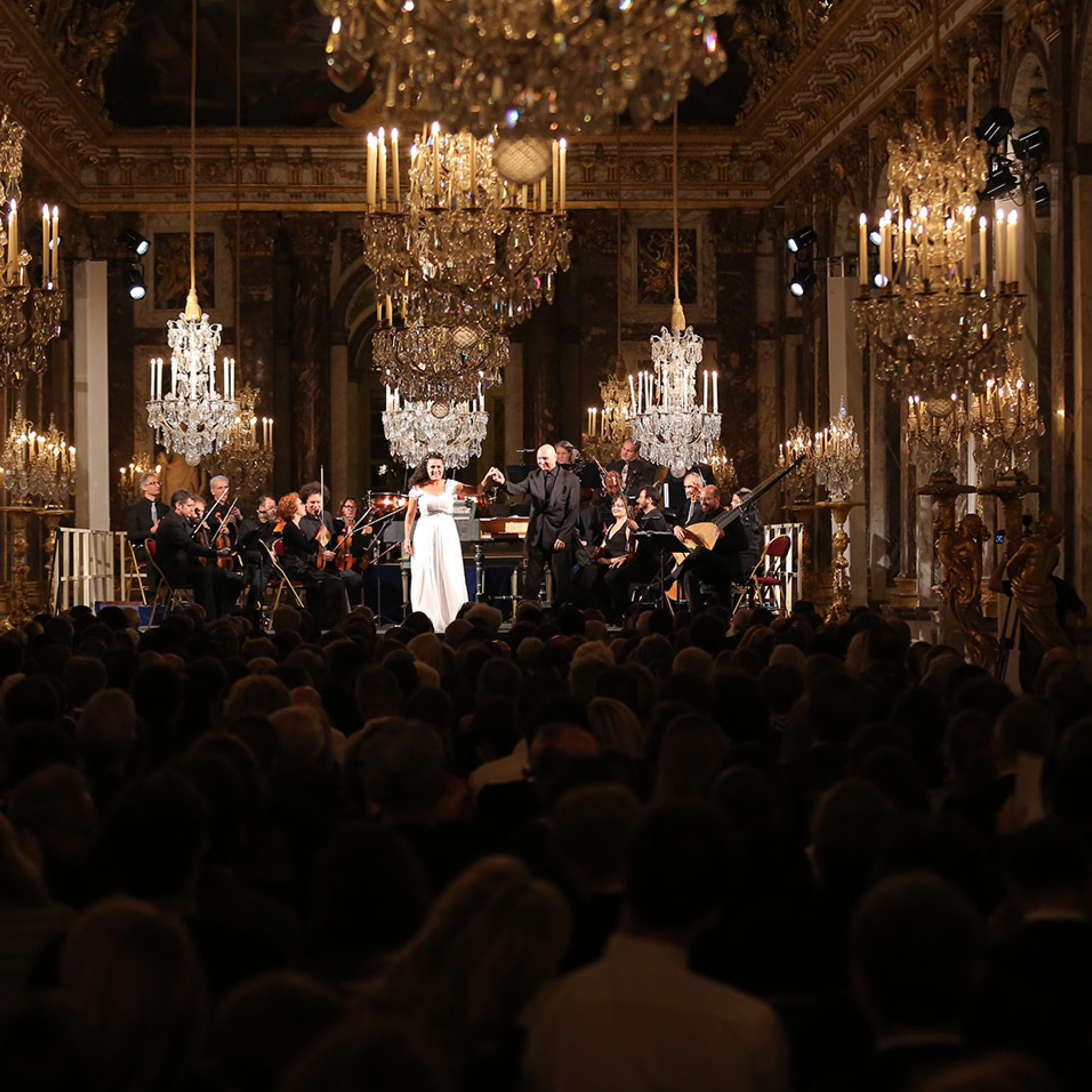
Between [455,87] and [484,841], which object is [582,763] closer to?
[484,841]

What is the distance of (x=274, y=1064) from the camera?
2.43 m

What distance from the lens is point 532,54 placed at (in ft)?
21.3

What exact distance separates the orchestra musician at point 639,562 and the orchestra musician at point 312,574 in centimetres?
310

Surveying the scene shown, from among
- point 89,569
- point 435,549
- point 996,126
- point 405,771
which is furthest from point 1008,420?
point 89,569

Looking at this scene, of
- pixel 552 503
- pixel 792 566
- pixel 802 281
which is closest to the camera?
pixel 552 503

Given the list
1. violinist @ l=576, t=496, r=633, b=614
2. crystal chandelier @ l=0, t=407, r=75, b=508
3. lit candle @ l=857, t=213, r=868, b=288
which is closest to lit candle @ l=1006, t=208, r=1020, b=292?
lit candle @ l=857, t=213, r=868, b=288

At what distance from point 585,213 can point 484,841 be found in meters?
22.0

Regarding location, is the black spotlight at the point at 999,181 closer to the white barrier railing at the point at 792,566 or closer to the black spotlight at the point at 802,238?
the white barrier railing at the point at 792,566

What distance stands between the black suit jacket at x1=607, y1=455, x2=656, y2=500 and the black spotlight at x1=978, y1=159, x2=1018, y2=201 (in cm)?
727

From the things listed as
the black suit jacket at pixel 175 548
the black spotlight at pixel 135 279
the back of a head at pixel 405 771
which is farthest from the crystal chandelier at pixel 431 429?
the back of a head at pixel 405 771

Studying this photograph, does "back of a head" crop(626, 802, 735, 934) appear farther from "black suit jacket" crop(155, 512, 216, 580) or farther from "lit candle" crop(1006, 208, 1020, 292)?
"black suit jacket" crop(155, 512, 216, 580)

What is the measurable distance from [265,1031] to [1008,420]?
12.2 meters

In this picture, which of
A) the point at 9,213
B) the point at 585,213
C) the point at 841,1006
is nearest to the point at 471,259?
the point at 9,213

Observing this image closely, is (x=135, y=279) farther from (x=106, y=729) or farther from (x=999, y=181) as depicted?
(x=106, y=729)
